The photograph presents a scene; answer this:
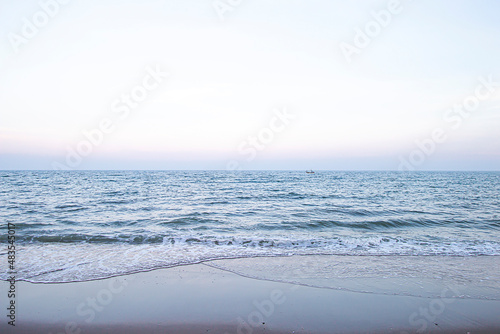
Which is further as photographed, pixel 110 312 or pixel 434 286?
pixel 434 286

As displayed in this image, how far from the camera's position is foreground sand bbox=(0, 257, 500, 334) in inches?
200

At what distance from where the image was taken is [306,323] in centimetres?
516

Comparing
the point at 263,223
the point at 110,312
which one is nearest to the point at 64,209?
the point at 263,223

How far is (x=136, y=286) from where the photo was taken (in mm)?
6801

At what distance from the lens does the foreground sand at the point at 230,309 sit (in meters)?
5.08

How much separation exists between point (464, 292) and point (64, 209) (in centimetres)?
2105

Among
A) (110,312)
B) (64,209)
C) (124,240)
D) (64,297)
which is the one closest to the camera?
(110,312)

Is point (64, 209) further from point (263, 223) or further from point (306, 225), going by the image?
point (306, 225)

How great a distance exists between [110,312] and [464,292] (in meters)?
7.55

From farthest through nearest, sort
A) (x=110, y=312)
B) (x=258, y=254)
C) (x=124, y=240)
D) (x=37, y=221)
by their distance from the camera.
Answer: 1. (x=37, y=221)
2. (x=124, y=240)
3. (x=258, y=254)
4. (x=110, y=312)

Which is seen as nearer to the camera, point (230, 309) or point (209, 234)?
point (230, 309)

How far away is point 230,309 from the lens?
569 cm

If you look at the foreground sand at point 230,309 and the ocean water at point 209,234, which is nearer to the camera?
the foreground sand at point 230,309

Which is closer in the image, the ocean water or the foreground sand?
the foreground sand
